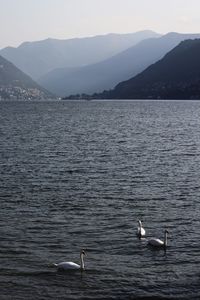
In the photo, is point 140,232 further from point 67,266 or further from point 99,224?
point 67,266

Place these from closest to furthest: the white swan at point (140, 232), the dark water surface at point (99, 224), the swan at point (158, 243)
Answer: the dark water surface at point (99, 224), the swan at point (158, 243), the white swan at point (140, 232)

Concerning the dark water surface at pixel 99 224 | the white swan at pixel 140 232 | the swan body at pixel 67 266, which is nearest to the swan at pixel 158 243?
the dark water surface at pixel 99 224

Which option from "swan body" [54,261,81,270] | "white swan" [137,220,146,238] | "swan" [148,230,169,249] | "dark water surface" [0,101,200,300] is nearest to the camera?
"dark water surface" [0,101,200,300]

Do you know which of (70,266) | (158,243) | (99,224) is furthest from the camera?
(99,224)

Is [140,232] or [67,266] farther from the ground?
[140,232]

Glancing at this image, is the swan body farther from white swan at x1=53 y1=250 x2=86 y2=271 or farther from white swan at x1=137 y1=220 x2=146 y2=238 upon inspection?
white swan at x1=137 y1=220 x2=146 y2=238

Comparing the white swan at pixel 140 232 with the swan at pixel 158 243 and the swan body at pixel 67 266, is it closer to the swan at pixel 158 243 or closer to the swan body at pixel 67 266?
the swan at pixel 158 243

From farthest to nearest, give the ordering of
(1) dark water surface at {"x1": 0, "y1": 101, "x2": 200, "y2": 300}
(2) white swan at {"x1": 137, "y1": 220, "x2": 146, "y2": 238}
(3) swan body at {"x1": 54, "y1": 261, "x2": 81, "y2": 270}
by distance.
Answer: (2) white swan at {"x1": 137, "y1": 220, "x2": 146, "y2": 238} → (3) swan body at {"x1": 54, "y1": 261, "x2": 81, "y2": 270} → (1) dark water surface at {"x1": 0, "y1": 101, "x2": 200, "y2": 300}

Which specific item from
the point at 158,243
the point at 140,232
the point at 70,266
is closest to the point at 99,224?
the point at 140,232

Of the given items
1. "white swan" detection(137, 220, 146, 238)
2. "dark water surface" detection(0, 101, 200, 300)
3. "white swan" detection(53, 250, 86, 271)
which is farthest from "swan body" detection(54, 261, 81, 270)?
"white swan" detection(137, 220, 146, 238)

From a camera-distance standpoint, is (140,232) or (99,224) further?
(99,224)

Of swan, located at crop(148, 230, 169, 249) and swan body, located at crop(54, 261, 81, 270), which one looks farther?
swan, located at crop(148, 230, 169, 249)

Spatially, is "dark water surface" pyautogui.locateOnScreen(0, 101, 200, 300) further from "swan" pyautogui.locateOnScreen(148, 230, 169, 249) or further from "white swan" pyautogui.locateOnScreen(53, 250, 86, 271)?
"swan" pyautogui.locateOnScreen(148, 230, 169, 249)

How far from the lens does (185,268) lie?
2694 cm
